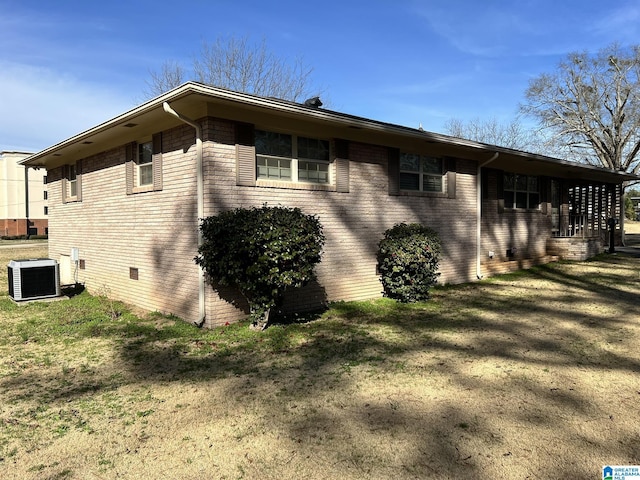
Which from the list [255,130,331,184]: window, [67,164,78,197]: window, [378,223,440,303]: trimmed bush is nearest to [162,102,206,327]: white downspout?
[255,130,331,184]: window

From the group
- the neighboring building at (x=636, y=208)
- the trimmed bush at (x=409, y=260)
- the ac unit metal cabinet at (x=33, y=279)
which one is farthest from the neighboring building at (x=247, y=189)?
the neighboring building at (x=636, y=208)

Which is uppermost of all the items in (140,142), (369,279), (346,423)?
(140,142)

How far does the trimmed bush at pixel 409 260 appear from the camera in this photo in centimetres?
792

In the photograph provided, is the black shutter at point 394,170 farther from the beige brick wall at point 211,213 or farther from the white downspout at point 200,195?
the white downspout at point 200,195

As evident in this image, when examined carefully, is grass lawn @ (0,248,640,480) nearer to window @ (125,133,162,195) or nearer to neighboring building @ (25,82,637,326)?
neighboring building @ (25,82,637,326)

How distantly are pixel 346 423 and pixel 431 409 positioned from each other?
76 cm

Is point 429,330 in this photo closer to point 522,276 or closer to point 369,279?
point 369,279

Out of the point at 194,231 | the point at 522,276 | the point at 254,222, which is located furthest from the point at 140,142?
the point at 522,276

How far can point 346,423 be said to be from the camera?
11.2 ft

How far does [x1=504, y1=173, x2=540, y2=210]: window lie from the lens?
12617 mm

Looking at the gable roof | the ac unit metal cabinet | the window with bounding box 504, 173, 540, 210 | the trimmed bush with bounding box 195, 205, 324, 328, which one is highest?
→ the gable roof

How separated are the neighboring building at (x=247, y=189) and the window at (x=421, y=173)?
0.10ft

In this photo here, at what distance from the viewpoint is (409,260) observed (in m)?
7.89

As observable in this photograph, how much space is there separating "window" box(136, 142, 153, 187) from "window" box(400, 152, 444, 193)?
5.07 metres
